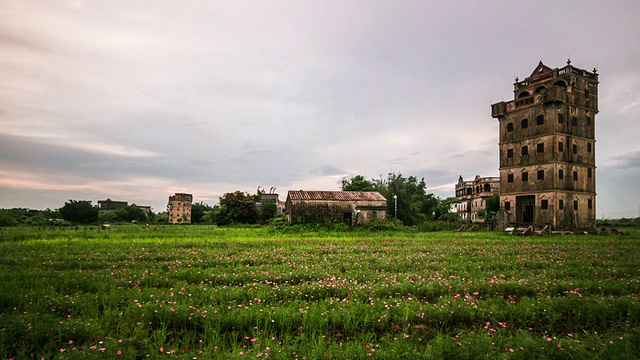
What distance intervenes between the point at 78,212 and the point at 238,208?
4450cm

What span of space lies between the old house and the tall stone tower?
1746 centimetres

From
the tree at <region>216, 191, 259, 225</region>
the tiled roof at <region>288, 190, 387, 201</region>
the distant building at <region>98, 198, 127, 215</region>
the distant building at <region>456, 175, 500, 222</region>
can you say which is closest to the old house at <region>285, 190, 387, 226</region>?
the tiled roof at <region>288, 190, 387, 201</region>

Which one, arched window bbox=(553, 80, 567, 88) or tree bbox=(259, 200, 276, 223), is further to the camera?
tree bbox=(259, 200, 276, 223)

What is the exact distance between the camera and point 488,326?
20.7 feet

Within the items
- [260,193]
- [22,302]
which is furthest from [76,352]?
[260,193]

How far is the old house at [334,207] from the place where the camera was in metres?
40.4

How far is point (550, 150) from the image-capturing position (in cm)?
3988

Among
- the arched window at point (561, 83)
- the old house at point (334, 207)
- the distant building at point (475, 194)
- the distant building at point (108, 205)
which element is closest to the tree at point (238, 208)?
the old house at point (334, 207)

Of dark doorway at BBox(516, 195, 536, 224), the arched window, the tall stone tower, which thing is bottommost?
dark doorway at BBox(516, 195, 536, 224)

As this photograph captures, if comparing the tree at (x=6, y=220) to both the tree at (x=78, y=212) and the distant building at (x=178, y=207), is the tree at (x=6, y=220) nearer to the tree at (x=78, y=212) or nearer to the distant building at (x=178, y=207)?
the tree at (x=78, y=212)

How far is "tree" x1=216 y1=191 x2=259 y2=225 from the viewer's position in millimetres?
64750

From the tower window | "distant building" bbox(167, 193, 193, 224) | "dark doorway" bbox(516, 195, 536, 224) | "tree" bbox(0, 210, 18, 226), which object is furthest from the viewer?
"distant building" bbox(167, 193, 193, 224)

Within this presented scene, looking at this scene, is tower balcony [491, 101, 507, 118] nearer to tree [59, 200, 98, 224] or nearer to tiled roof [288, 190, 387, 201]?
tiled roof [288, 190, 387, 201]

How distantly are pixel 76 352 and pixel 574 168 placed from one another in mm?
50899
